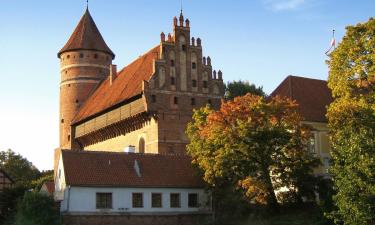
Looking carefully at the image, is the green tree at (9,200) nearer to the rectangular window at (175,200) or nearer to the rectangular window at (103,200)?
the rectangular window at (103,200)

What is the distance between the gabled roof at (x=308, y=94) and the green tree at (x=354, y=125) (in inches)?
278

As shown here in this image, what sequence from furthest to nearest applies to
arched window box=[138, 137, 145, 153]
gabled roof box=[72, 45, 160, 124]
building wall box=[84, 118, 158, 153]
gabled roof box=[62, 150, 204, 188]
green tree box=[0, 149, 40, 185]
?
green tree box=[0, 149, 40, 185]
gabled roof box=[72, 45, 160, 124]
arched window box=[138, 137, 145, 153]
building wall box=[84, 118, 158, 153]
gabled roof box=[62, 150, 204, 188]

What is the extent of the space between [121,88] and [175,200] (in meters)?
16.4

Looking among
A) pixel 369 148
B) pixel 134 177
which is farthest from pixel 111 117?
pixel 369 148

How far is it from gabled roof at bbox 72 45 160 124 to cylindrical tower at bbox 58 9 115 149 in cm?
125

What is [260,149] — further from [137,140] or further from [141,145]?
[137,140]

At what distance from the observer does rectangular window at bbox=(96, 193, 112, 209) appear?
33.1 meters

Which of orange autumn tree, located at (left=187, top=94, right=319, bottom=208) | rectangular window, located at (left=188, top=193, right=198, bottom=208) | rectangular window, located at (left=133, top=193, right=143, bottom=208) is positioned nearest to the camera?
orange autumn tree, located at (left=187, top=94, right=319, bottom=208)

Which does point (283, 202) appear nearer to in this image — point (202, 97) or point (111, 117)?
point (202, 97)

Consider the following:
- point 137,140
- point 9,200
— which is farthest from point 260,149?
point 9,200

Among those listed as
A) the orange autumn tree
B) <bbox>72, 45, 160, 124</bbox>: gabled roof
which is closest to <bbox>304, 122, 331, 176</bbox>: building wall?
the orange autumn tree

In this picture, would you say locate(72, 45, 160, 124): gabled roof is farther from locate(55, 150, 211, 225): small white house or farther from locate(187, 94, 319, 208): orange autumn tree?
locate(187, 94, 319, 208): orange autumn tree

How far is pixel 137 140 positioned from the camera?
45438 millimetres

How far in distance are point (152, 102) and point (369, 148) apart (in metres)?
20.8
